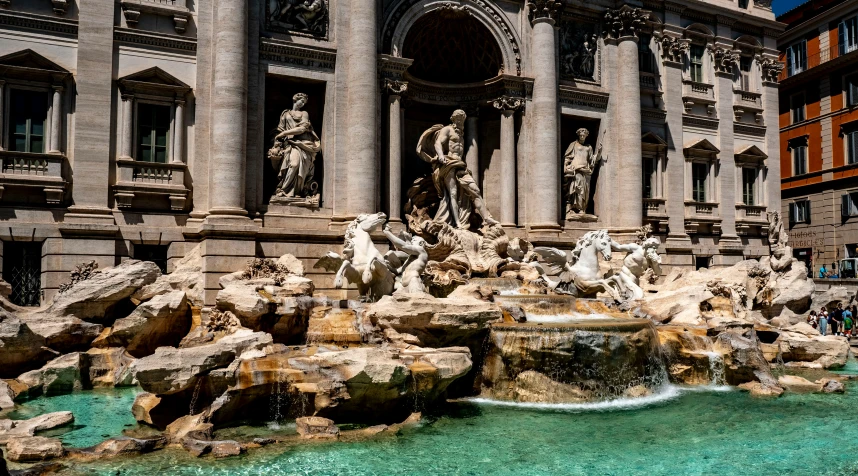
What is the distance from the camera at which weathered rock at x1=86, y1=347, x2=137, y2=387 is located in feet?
45.7

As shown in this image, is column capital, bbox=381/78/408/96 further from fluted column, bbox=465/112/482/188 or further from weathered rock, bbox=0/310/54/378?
weathered rock, bbox=0/310/54/378

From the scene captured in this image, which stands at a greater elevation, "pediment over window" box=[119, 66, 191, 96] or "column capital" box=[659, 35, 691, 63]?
"column capital" box=[659, 35, 691, 63]

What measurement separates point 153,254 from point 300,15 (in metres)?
7.88

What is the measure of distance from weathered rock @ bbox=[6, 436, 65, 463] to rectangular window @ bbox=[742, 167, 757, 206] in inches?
1080

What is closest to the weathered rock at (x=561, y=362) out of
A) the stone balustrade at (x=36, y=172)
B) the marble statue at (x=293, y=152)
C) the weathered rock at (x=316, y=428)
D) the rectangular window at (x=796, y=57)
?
the weathered rock at (x=316, y=428)

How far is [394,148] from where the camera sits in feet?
65.0

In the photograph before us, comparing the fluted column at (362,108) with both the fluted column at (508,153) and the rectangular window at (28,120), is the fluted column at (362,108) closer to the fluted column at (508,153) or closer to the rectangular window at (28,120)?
the fluted column at (508,153)

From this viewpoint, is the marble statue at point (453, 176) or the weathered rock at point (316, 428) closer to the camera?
the weathered rock at point (316, 428)

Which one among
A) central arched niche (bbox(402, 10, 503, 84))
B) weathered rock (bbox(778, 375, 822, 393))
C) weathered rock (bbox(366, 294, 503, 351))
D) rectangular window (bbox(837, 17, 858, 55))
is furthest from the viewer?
rectangular window (bbox(837, 17, 858, 55))

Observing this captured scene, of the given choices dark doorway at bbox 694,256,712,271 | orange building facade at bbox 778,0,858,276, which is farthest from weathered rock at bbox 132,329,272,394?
orange building facade at bbox 778,0,858,276

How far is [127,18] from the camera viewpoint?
1753cm

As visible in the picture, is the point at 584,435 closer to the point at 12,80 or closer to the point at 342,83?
the point at 342,83

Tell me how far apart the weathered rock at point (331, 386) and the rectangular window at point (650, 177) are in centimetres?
1731

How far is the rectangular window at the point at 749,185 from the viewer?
2869cm
